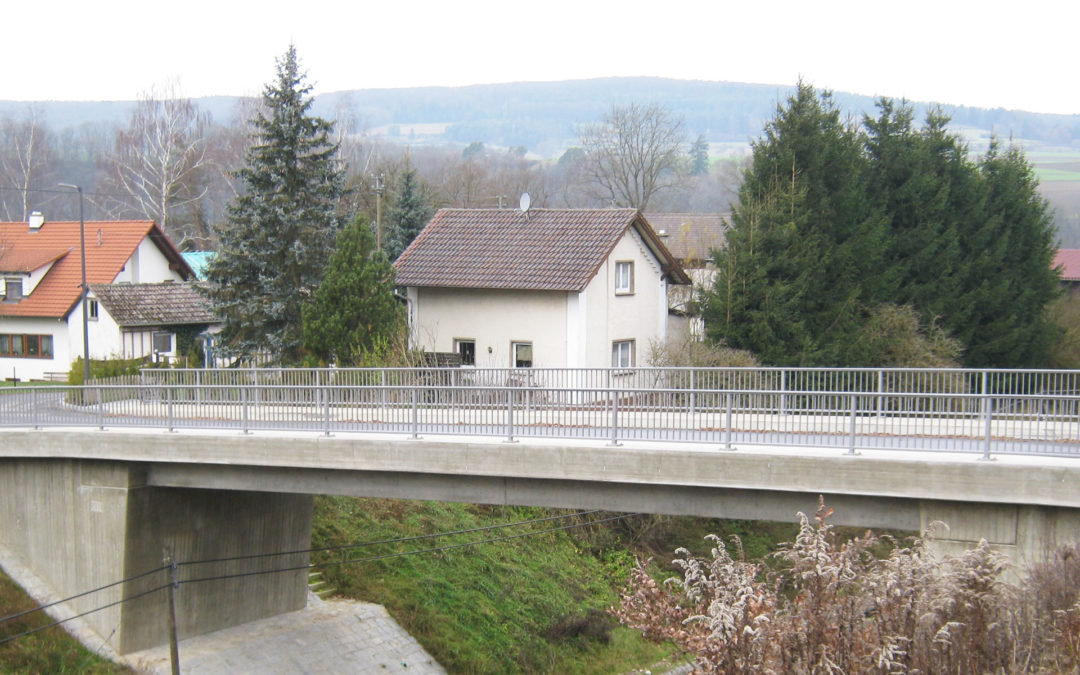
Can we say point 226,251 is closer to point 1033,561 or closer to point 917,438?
point 917,438

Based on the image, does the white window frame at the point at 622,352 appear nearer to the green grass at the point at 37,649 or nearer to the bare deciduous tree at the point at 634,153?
the green grass at the point at 37,649

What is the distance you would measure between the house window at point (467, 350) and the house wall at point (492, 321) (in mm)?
159

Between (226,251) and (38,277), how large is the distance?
14.3m

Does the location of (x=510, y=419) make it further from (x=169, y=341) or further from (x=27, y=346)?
(x=27, y=346)

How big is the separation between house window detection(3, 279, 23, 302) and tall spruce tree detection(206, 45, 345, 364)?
13763 mm

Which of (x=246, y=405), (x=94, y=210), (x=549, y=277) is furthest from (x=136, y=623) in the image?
(x=94, y=210)

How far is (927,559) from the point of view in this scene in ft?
34.4

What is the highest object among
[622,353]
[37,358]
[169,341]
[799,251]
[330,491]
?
[799,251]

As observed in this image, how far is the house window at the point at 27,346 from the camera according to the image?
39.8m

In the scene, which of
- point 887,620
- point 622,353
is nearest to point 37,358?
point 622,353

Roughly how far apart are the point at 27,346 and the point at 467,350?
18.4m

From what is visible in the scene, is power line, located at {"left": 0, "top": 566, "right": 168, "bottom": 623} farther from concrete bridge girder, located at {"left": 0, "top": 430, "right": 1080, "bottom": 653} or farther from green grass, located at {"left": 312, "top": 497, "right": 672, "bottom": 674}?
green grass, located at {"left": 312, "top": 497, "right": 672, "bottom": 674}

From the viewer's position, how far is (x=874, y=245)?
3400 centimetres

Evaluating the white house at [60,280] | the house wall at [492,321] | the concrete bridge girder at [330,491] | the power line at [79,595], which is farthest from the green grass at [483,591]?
the white house at [60,280]
